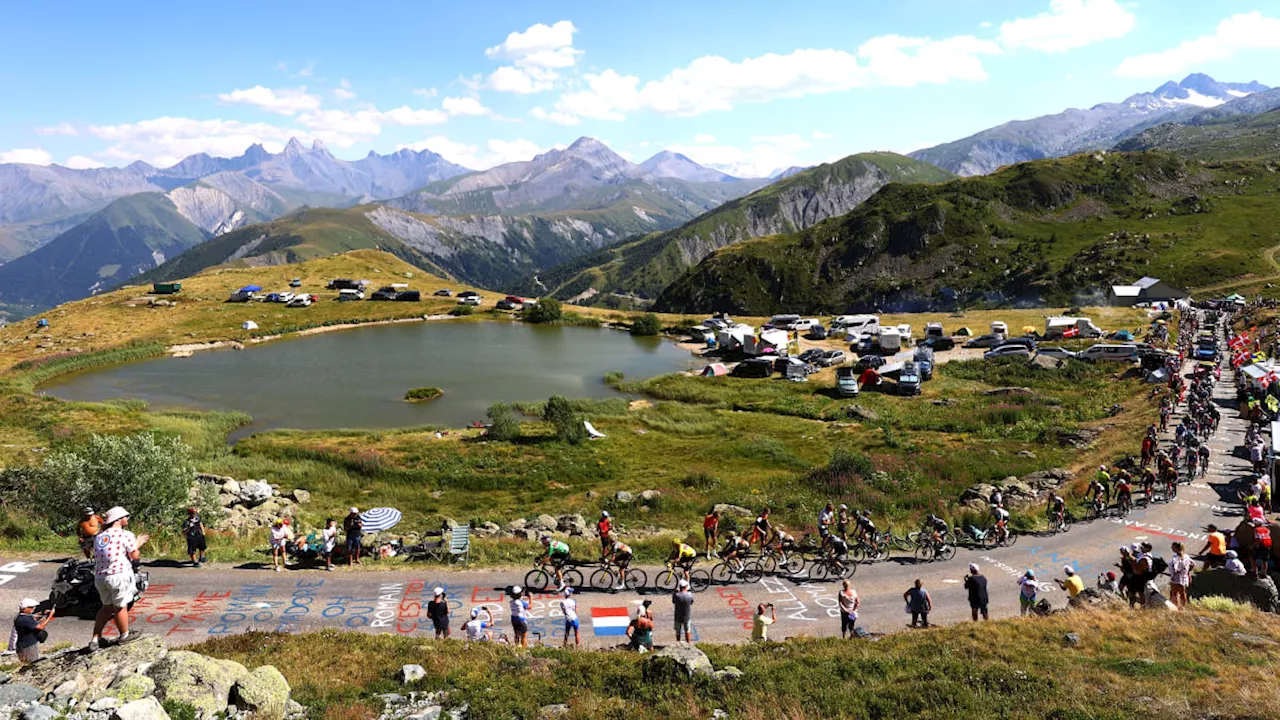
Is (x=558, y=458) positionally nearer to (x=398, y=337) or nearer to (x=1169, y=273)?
(x=398, y=337)

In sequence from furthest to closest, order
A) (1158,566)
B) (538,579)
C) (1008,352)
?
(1008,352)
(538,579)
(1158,566)

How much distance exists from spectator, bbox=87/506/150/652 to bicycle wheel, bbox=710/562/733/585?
19933mm

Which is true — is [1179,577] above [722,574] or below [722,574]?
above

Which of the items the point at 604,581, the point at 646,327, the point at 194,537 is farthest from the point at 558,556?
the point at 646,327

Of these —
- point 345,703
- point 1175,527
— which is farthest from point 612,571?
point 1175,527

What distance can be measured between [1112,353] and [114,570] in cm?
8561

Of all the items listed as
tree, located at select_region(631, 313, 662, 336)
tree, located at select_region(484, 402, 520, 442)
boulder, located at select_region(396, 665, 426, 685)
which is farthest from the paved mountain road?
tree, located at select_region(631, 313, 662, 336)

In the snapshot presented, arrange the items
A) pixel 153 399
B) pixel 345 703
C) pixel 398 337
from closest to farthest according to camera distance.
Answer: pixel 345 703 → pixel 153 399 → pixel 398 337

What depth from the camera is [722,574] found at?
27.4 m

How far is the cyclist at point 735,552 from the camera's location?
27438 millimetres

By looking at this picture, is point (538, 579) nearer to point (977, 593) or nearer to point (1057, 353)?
point (977, 593)

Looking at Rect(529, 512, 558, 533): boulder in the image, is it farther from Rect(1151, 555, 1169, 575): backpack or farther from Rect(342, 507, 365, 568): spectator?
Rect(1151, 555, 1169, 575): backpack

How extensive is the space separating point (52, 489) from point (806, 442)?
47.5 metres

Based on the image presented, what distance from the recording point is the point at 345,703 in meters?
14.9
